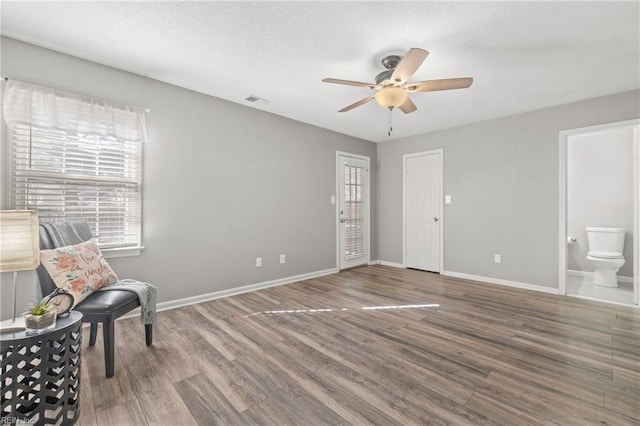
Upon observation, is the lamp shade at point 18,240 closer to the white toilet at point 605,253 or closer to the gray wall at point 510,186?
the gray wall at point 510,186

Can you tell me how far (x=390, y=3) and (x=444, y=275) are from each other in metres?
4.08

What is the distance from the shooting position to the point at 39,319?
1.36m

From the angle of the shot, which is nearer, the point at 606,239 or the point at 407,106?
the point at 407,106

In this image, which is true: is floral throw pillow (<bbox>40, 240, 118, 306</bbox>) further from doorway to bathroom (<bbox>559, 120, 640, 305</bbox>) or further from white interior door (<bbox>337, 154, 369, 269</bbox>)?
doorway to bathroom (<bbox>559, 120, 640, 305</bbox>)

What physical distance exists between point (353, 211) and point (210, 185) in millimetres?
2713

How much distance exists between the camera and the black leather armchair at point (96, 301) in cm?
183

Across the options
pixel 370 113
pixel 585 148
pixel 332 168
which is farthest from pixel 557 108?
pixel 332 168

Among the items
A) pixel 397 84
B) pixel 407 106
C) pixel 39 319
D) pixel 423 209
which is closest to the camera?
pixel 39 319

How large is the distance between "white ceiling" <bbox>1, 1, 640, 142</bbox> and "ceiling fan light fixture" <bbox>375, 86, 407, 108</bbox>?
1.04 feet

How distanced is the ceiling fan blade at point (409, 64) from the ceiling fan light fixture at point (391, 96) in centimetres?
8

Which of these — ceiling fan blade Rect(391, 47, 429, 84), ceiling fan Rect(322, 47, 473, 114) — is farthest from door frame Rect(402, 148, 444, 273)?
ceiling fan blade Rect(391, 47, 429, 84)

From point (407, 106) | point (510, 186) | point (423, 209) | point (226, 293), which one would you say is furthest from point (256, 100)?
point (510, 186)

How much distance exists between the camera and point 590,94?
11.1ft

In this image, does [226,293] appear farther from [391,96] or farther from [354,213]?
[391,96]
